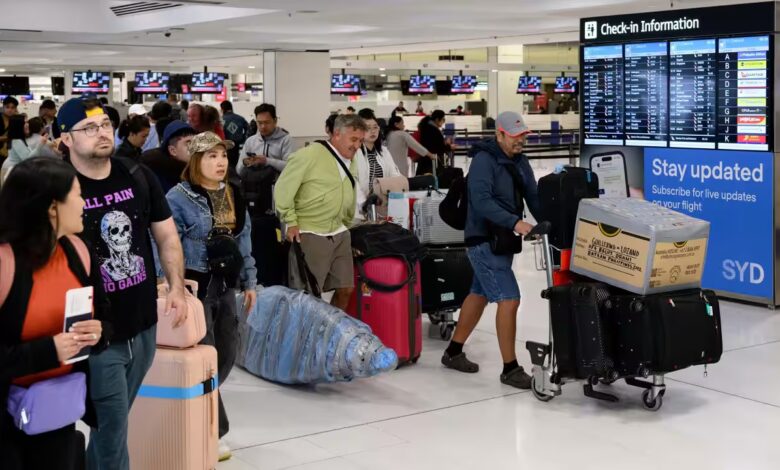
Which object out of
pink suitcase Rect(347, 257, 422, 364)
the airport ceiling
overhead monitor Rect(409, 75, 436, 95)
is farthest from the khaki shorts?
overhead monitor Rect(409, 75, 436, 95)

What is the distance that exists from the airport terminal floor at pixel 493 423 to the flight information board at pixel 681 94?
2.47 m

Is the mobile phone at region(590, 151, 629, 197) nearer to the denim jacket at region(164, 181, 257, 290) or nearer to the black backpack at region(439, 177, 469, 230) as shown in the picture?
the black backpack at region(439, 177, 469, 230)

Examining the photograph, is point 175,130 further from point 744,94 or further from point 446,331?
point 744,94

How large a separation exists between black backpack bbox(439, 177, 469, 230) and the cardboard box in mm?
797

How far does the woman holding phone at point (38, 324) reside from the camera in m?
2.87

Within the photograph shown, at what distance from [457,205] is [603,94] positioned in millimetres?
3988

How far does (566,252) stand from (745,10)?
3733 mm

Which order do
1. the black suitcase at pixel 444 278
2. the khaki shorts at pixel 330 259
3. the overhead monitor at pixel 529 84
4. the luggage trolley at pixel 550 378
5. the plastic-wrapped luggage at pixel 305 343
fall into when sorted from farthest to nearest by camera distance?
the overhead monitor at pixel 529 84 → the black suitcase at pixel 444 278 → the khaki shorts at pixel 330 259 → the plastic-wrapped luggage at pixel 305 343 → the luggage trolley at pixel 550 378

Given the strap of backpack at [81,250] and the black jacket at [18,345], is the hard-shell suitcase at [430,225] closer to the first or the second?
the strap of backpack at [81,250]

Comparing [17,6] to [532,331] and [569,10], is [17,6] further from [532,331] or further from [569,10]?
[532,331]

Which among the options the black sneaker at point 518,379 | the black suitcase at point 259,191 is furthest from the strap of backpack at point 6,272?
the black suitcase at point 259,191

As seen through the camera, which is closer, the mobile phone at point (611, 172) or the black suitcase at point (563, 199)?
the black suitcase at point (563, 199)

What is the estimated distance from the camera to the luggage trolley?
583 centimetres

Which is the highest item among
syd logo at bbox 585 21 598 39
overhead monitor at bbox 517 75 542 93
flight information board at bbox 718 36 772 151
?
overhead monitor at bbox 517 75 542 93
